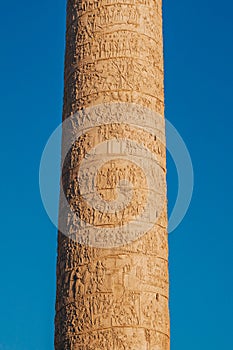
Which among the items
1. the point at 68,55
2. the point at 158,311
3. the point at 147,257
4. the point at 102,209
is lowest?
the point at 158,311

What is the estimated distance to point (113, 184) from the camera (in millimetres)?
5867

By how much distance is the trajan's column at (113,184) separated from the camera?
219 inches

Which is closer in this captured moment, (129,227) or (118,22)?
(129,227)

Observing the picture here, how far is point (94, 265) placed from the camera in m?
5.68

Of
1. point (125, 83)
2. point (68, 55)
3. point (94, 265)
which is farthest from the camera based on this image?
point (68, 55)

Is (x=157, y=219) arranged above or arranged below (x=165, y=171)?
below

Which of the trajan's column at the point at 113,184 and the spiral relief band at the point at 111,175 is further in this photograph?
the spiral relief band at the point at 111,175

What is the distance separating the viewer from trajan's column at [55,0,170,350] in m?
5.57

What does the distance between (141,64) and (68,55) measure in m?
0.73

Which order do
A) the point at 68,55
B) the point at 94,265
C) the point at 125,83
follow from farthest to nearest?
the point at 68,55
the point at 125,83
the point at 94,265

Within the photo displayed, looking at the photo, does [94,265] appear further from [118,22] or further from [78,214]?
[118,22]

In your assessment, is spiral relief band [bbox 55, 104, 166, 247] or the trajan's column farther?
spiral relief band [bbox 55, 104, 166, 247]

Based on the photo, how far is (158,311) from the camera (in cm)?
571

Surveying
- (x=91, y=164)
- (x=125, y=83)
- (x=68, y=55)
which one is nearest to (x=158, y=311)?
(x=91, y=164)
